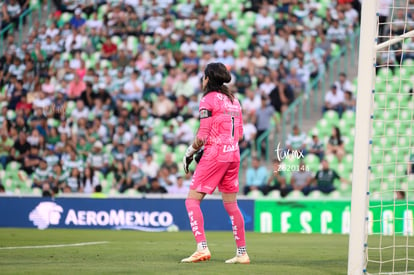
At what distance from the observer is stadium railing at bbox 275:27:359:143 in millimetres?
22125

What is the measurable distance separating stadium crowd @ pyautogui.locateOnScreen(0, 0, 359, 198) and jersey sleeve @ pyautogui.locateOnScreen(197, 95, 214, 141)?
1089cm

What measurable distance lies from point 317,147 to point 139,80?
19.0ft

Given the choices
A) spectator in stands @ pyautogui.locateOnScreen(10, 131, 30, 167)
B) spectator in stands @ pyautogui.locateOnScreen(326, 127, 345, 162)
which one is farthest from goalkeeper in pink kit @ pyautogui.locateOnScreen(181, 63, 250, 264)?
spectator in stands @ pyautogui.locateOnScreen(10, 131, 30, 167)

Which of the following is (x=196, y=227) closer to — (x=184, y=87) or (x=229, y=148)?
(x=229, y=148)

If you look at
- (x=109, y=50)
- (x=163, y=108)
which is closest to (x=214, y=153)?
(x=163, y=108)

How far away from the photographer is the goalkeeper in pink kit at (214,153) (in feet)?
30.2

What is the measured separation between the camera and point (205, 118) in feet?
30.1

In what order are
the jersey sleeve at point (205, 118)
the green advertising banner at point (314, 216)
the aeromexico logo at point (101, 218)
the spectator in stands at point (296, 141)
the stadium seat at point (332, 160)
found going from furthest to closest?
the spectator in stands at point (296, 141) → the stadium seat at point (332, 160) → the aeromexico logo at point (101, 218) → the green advertising banner at point (314, 216) → the jersey sleeve at point (205, 118)

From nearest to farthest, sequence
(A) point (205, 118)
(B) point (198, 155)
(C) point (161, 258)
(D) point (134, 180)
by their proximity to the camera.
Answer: (A) point (205, 118), (B) point (198, 155), (C) point (161, 258), (D) point (134, 180)

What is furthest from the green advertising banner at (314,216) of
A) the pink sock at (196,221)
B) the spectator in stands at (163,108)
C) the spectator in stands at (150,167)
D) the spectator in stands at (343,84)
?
the pink sock at (196,221)

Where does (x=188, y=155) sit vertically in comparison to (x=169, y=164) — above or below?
above

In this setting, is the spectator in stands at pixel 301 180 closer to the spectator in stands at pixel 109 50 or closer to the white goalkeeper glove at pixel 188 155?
A: the spectator in stands at pixel 109 50

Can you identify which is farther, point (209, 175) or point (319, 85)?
point (319, 85)

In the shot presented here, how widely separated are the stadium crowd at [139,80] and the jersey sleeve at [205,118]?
10.9 metres
